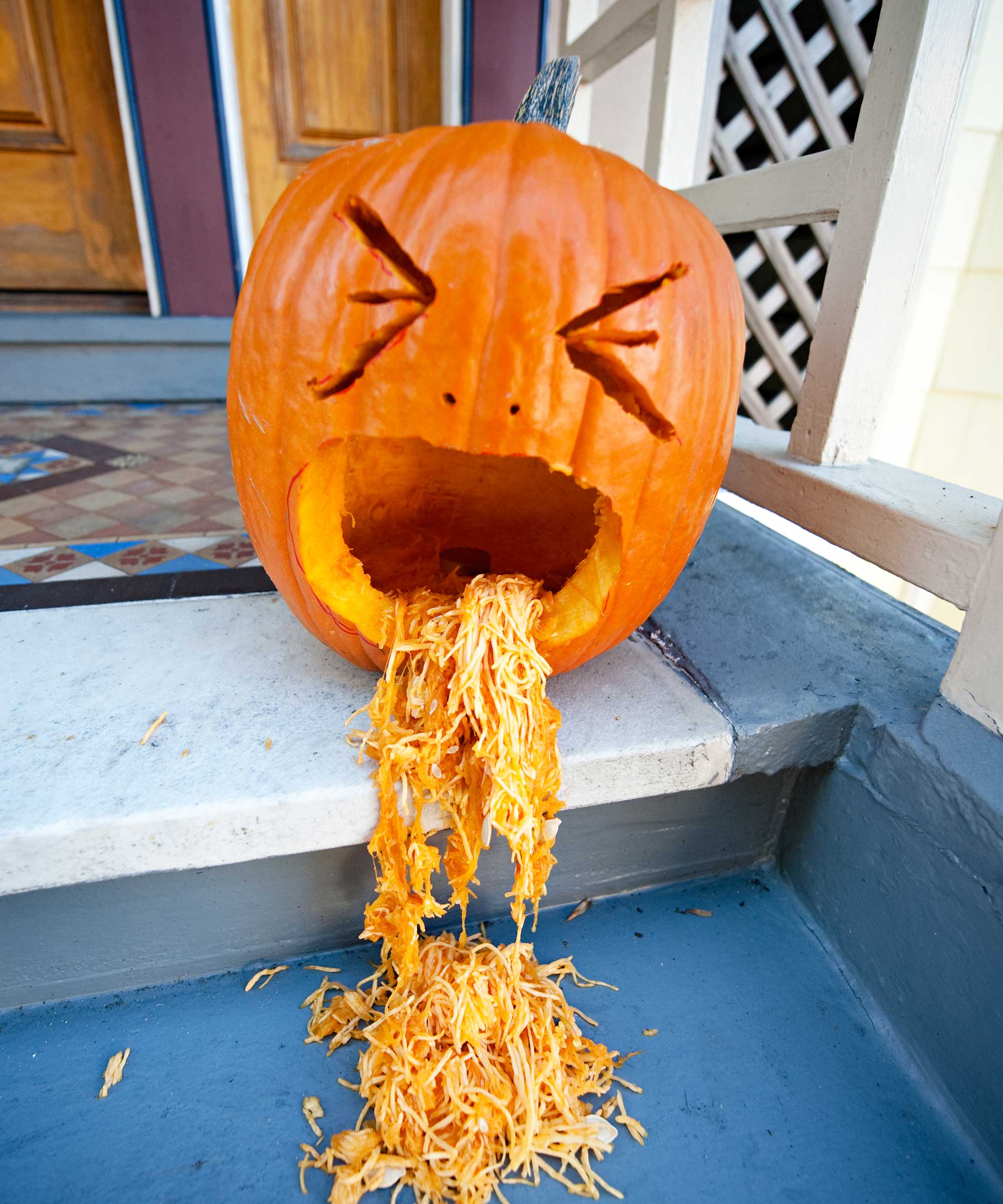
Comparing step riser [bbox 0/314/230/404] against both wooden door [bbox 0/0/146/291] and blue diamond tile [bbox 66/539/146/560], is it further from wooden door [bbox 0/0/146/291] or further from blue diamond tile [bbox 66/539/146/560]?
blue diamond tile [bbox 66/539/146/560]

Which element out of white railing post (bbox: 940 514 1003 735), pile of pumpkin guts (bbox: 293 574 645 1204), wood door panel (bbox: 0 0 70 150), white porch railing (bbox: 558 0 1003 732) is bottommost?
pile of pumpkin guts (bbox: 293 574 645 1204)

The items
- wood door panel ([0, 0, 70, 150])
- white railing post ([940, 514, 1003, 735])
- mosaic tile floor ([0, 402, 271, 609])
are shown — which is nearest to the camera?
white railing post ([940, 514, 1003, 735])

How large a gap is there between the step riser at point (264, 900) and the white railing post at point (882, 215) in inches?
24.1

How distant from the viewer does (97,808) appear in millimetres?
726

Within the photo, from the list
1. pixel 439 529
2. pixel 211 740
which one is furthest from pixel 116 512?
pixel 211 740

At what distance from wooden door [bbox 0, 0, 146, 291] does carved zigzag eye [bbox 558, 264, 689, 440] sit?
10.2ft

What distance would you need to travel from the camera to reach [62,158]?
2.82 metres

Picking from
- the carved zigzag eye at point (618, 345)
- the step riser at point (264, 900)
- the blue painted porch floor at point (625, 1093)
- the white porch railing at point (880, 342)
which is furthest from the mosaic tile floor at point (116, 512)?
the white porch railing at point (880, 342)

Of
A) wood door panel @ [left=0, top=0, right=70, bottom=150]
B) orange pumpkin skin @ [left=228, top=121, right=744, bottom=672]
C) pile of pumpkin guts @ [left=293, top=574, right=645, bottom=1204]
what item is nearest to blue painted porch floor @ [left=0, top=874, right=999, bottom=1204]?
pile of pumpkin guts @ [left=293, top=574, right=645, bottom=1204]

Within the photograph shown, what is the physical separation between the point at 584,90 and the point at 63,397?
7.71ft

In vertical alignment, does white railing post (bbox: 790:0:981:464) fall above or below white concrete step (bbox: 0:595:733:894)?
above

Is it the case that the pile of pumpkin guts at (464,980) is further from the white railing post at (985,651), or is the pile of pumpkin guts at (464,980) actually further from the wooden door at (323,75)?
the wooden door at (323,75)

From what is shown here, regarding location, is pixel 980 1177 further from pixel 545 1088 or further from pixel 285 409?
pixel 285 409

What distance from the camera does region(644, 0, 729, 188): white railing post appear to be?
1437 mm
